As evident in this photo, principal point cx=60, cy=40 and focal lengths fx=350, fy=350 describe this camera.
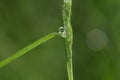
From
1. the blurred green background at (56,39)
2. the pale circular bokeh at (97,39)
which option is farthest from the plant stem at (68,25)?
the pale circular bokeh at (97,39)

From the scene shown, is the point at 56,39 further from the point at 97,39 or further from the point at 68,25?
the point at 68,25

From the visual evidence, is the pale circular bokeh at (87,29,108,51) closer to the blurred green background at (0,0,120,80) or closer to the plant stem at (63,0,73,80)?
the blurred green background at (0,0,120,80)

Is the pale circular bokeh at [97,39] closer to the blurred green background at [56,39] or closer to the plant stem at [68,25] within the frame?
the blurred green background at [56,39]

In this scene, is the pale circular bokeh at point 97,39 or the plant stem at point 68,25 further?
the pale circular bokeh at point 97,39

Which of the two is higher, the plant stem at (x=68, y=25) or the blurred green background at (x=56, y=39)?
the blurred green background at (x=56, y=39)

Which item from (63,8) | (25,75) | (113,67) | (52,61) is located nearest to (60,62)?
(52,61)

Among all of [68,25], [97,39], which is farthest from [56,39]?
[68,25]

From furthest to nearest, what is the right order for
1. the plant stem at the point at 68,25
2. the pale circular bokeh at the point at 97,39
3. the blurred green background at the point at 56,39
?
the pale circular bokeh at the point at 97,39
the blurred green background at the point at 56,39
the plant stem at the point at 68,25

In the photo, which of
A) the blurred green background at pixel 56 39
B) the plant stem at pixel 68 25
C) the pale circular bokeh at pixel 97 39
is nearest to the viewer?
the plant stem at pixel 68 25
